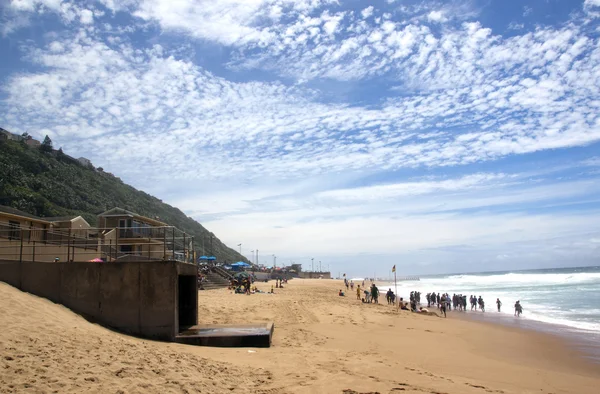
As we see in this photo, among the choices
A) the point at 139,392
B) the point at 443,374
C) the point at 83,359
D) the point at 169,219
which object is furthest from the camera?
the point at 169,219

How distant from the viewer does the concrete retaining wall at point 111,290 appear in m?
11.0

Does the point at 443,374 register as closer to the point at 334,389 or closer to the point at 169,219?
the point at 334,389

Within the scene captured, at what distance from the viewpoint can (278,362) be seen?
31.0 feet

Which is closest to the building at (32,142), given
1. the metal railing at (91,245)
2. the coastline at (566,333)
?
the metal railing at (91,245)

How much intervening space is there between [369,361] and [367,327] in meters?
7.70

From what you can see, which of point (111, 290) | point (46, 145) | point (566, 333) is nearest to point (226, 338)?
point (111, 290)

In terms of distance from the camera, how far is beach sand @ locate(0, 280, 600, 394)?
627cm

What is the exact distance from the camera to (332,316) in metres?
20.8

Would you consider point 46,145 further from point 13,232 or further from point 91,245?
point 91,245

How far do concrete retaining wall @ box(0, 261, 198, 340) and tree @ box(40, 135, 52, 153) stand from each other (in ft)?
365

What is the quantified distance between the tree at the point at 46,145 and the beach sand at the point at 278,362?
109 meters

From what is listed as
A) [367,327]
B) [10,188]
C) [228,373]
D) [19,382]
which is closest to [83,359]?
[19,382]

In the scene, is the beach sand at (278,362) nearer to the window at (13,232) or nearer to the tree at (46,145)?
the window at (13,232)

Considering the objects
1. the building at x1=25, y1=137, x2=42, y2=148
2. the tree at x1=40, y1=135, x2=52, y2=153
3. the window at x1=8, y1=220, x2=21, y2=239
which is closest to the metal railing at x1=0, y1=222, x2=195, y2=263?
the window at x1=8, y1=220, x2=21, y2=239
